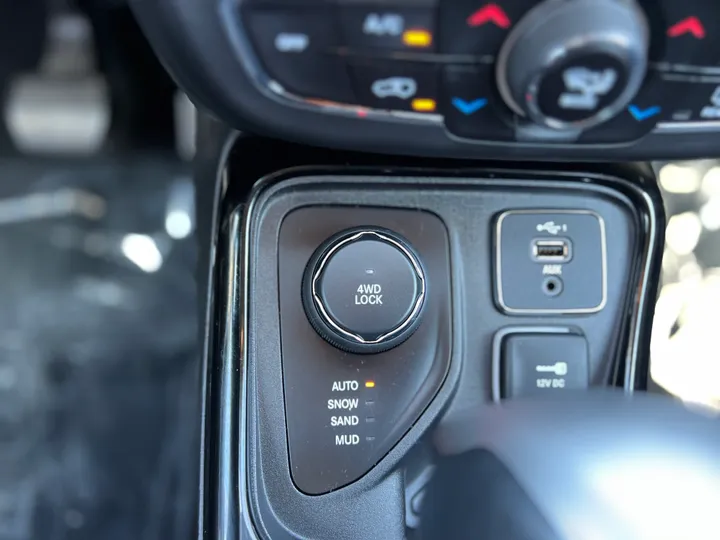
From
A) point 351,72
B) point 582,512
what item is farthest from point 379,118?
point 582,512

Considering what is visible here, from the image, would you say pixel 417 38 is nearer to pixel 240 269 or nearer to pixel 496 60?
pixel 496 60

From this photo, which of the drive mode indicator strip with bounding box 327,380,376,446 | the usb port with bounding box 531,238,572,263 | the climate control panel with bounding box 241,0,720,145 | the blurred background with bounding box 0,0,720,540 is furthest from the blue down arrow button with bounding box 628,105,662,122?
the blurred background with bounding box 0,0,720,540

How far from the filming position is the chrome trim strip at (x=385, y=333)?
445 millimetres

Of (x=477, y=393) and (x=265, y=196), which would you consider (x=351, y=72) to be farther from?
(x=477, y=393)

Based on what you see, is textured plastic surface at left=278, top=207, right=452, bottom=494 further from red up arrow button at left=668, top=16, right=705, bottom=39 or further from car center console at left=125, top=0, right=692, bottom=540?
red up arrow button at left=668, top=16, right=705, bottom=39

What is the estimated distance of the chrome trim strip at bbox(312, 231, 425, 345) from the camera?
1.46 ft

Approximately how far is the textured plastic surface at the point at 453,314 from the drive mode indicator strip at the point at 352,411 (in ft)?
0.08

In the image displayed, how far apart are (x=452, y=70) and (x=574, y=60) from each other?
0.07 m

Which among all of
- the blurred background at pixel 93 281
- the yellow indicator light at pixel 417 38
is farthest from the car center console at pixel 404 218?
the blurred background at pixel 93 281

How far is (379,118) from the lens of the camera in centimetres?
43

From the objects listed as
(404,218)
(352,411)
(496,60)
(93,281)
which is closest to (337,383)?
(352,411)

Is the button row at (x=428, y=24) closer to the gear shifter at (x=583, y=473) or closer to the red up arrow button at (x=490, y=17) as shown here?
the red up arrow button at (x=490, y=17)

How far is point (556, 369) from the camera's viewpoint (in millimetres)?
500

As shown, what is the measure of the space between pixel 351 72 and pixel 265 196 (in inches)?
4.1
